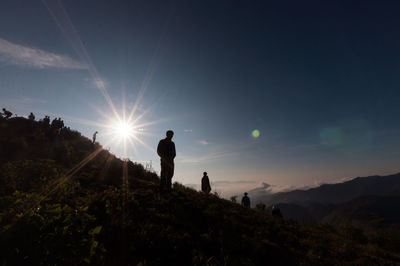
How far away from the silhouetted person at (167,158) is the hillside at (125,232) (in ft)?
2.12

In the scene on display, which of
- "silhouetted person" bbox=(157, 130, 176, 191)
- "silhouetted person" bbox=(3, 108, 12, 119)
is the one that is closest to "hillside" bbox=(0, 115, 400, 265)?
"silhouetted person" bbox=(157, 130, 176, 191)

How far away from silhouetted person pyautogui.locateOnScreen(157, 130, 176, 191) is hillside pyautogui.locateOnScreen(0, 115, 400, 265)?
2.12 feet

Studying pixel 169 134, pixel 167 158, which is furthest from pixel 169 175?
pixel 169 134

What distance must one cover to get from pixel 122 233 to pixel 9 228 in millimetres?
3483

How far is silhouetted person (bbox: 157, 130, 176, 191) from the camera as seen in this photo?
9898mm

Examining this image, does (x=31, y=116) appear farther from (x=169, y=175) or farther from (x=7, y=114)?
(x=169, y=175)

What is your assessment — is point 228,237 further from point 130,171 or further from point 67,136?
point 67,136

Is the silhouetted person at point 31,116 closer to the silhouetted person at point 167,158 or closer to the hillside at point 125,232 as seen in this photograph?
the hillside at point 125,232

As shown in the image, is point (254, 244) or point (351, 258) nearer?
point (254, 244)

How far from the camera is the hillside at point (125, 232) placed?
2.01 m

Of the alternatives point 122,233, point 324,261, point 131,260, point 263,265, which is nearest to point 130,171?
point 122,233

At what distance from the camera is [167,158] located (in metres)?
10.0

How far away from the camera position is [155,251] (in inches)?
178

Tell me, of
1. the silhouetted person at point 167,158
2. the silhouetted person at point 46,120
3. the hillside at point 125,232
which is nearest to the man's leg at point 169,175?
the silhouetted person at point 167,158
